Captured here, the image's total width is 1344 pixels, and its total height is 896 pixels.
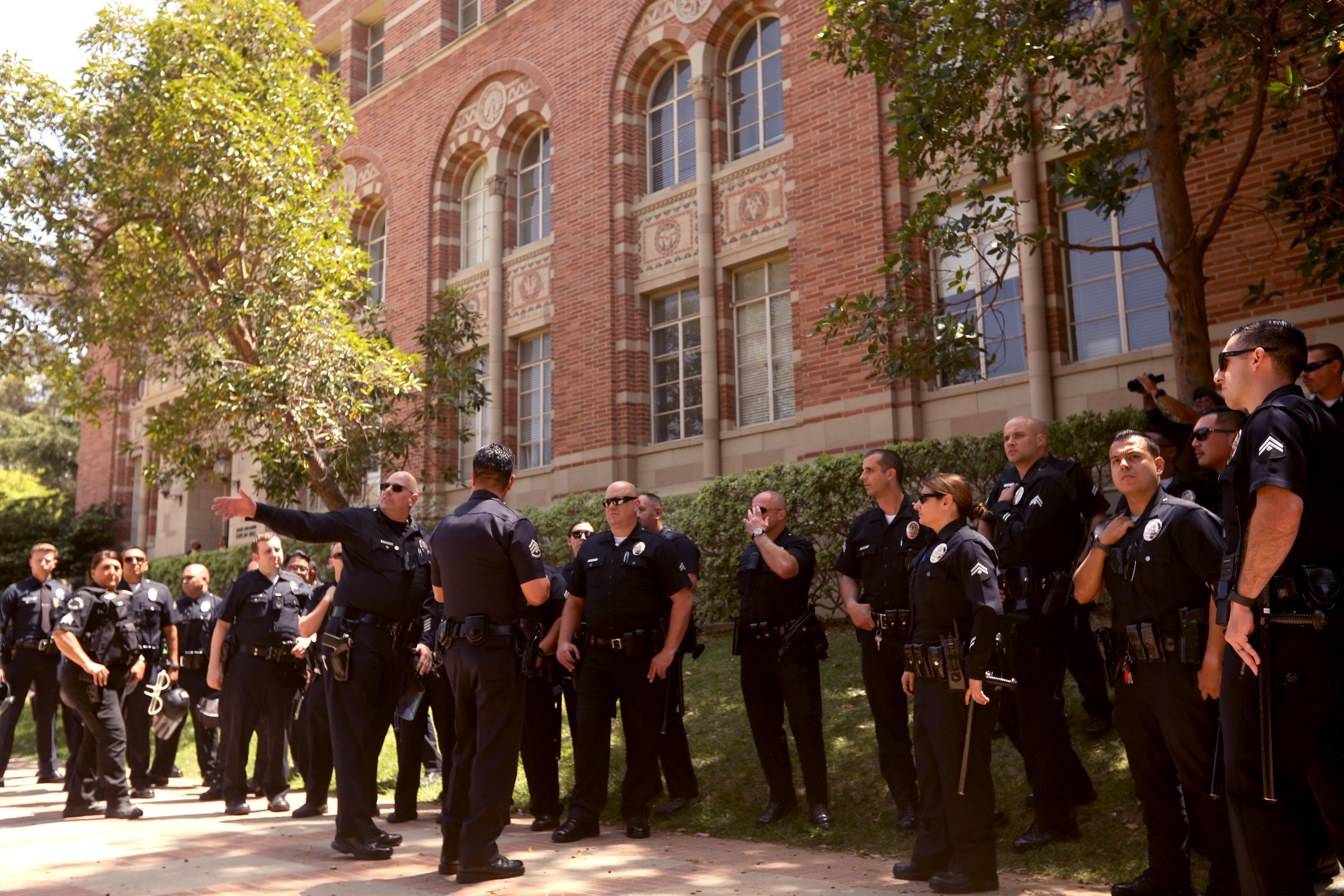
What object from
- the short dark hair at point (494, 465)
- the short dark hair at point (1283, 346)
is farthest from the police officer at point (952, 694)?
the short dark hair at point (494, 465)

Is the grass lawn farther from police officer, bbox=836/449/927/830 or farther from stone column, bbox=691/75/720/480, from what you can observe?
stone column, bbox=691/75/720/480

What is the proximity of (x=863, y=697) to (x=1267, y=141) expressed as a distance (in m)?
7.08

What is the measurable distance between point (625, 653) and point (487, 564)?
151 cm

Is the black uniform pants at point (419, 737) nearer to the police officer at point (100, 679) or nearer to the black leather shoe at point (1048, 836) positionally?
the police officer at point (100, 679)

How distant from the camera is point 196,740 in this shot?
10.5 metres

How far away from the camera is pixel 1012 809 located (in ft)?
21.0

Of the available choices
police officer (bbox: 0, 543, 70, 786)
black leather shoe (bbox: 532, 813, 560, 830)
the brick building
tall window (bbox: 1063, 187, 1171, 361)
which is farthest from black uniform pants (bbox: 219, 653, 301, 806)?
tall window (bbox: 1063, 187, 1171, 361)

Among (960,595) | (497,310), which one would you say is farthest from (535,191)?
(960,595)

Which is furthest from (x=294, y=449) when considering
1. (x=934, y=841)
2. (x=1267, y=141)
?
(x=1267, y=141)

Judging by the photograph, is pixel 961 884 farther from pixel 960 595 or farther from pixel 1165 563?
pixel 1165 563

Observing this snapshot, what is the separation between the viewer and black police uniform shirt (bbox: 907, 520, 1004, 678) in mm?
5297

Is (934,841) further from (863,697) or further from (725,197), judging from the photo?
(725,197)

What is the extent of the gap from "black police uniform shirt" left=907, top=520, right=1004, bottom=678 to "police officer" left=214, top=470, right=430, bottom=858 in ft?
10.6

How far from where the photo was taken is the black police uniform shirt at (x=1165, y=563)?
4.88m
